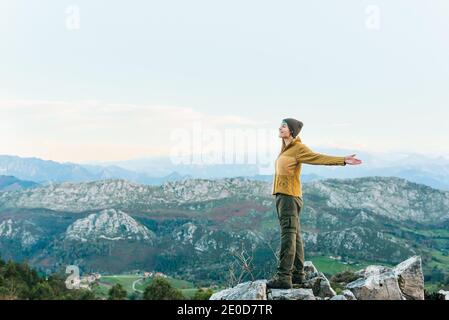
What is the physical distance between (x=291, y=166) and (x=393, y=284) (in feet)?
12.6

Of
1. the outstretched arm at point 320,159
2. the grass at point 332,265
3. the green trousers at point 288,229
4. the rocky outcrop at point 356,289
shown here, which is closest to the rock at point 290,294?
the rocky outcrop at point 356,289

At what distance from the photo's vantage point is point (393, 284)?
10.9m

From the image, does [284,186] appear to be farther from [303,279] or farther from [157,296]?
[157,296]

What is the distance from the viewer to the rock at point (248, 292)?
30.8ft

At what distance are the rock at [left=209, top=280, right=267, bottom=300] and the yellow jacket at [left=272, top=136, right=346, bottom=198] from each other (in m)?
1.86

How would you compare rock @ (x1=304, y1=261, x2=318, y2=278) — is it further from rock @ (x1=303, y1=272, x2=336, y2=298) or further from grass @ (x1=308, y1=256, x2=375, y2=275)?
grass @ (x1=308, y1=256, x2=375, y2=275)

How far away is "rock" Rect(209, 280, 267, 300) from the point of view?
9.38 metres

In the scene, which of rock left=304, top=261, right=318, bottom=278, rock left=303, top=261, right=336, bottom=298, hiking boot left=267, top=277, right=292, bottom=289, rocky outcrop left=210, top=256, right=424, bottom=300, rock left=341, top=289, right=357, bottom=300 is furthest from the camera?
rock left=304, top=261, right=318, bottom=278

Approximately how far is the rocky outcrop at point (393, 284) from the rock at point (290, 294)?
1.85 m

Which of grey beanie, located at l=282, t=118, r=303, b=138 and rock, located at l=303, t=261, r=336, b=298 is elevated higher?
grey beanie, located at l=282, t=118, r=303, b=138

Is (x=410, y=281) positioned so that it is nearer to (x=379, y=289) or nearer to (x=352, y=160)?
(x=379, y=289)

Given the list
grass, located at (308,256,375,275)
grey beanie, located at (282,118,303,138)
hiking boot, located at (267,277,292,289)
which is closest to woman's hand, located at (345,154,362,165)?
grey beanie, located at (282,118,303,138)
